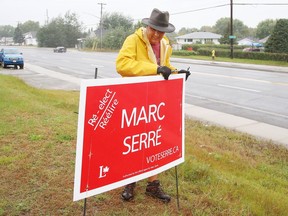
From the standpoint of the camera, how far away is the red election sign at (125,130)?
7.36 ft

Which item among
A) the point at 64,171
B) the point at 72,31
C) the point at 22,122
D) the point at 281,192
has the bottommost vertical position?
the point at 281,192

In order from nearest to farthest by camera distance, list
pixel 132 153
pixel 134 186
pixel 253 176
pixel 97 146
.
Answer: pixel 97 146 → pixel 132 153 → pixel 134 186 → pixel 253 176

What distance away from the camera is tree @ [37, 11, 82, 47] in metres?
89.6

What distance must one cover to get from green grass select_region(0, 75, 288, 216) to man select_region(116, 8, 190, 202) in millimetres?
156

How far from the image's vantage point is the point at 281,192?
13.0ft

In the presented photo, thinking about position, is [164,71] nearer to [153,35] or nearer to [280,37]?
[153,35]

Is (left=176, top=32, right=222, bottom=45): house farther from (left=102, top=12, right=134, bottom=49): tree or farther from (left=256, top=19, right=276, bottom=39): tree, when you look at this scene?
(left=256, top=19, right=276, bottom=39): tree

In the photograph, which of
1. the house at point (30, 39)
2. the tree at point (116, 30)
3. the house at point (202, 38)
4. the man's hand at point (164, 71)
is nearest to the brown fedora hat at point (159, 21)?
the man's hand at point (164, 71)

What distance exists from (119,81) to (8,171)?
2.14 m

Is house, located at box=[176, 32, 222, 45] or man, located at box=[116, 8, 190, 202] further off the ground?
house, located at box=[176, 32, 222, 45]

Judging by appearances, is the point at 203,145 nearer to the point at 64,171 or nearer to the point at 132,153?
the point at 64,171

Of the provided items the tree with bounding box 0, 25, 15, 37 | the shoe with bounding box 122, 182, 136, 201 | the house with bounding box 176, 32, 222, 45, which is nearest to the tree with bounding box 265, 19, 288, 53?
the shoe with bounding box 122, 182, 136, 201

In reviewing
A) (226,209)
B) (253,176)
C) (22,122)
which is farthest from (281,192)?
(22,122)

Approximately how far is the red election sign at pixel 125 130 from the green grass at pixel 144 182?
1.92 ft
